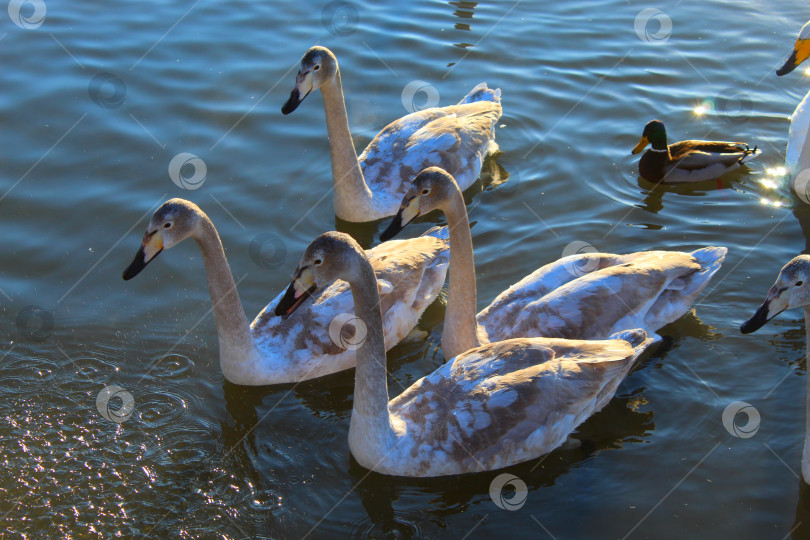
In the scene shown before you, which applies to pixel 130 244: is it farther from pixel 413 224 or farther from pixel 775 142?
pixel 775 142

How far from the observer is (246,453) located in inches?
295

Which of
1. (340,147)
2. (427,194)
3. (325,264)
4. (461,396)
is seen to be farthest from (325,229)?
(461,396)

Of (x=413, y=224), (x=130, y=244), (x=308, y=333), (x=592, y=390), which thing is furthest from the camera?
(x=413, y=224)

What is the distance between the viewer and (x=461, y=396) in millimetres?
7129

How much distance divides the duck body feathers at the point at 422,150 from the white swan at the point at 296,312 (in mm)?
1523

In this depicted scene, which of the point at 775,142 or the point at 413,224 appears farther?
the point at 775,142

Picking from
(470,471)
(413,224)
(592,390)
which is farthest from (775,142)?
(470,471)

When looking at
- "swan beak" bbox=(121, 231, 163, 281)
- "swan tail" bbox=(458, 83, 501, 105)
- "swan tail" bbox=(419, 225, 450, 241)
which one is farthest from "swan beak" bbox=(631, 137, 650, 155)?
"swan beak" bbox=(121, 231, 163, 281)

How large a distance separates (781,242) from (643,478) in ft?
14.2

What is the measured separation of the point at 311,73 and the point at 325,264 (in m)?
3.97

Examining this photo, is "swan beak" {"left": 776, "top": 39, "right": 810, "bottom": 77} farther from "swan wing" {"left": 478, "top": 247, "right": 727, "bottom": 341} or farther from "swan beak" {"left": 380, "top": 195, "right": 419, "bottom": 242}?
"swan beak" {"left": 380, "top": 195, "right": 419, "bottom": 242}

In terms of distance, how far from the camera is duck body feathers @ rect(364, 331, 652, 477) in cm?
704

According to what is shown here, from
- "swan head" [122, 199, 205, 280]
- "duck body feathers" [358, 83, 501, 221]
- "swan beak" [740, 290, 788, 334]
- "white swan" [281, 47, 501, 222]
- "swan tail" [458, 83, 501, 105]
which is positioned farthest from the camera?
"swan tail" [458, 83, 501, 105]

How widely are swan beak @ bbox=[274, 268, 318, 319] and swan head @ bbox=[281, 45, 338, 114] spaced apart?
3.59 meters
